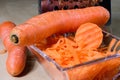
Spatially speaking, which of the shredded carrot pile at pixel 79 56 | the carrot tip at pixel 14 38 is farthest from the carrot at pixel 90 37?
the carrot tip at pixel 14 38

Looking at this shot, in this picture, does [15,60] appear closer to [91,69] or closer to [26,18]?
[91,69]

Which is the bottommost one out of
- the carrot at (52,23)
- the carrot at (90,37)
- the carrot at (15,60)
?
the carrot at (15,60)

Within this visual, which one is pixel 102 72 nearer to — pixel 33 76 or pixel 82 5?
pixel 33 76

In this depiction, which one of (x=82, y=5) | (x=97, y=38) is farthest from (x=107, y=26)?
(x=97, y=38)

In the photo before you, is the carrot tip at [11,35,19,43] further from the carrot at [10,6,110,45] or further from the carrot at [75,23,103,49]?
the carrot at [75,23,103,49]

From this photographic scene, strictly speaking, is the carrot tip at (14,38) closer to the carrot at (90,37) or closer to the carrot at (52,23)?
the carrot at (52,23)

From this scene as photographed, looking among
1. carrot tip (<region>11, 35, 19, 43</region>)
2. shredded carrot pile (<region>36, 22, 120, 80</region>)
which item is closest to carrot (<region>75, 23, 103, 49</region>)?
shredded carrot pile (<region>36, 22, 120, 80</region>)
